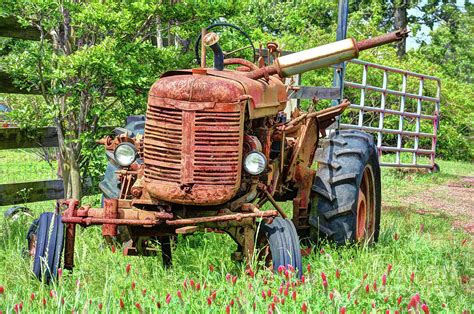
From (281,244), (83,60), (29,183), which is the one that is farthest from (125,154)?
(29,183)

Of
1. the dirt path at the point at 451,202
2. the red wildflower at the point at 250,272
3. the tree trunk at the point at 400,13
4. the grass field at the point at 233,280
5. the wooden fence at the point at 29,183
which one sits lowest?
the grass field at the point at 233,280

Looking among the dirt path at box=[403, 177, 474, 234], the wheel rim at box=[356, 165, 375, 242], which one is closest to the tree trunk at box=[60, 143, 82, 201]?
the wheel rim at box=[356, 165, 375, 242]

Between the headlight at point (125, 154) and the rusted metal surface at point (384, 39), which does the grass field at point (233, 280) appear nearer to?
the headlight at point (125, 154)

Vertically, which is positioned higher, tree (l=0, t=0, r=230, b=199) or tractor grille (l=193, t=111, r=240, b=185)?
tree (l=0, t=0, r=230, b=199)

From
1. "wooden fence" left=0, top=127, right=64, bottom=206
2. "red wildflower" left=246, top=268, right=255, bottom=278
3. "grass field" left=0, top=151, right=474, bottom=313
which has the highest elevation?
"wooden fence" left=0, top=127, right=64, bottom=206

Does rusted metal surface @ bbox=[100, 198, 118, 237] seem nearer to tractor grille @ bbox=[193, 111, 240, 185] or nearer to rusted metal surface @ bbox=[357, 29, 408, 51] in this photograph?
tractor grille @ bbox=[193, 111, 240, 185]

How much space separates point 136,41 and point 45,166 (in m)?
8.16

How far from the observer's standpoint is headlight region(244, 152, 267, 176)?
523 cm

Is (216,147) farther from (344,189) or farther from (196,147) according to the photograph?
(344,189)

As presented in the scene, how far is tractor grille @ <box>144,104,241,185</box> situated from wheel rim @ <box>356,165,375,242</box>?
222 centimetres

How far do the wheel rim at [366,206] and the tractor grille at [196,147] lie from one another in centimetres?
222

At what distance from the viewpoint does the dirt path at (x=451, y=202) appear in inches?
388

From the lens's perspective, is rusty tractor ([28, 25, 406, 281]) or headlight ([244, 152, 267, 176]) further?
headlight ([244, 152, 267, 176])

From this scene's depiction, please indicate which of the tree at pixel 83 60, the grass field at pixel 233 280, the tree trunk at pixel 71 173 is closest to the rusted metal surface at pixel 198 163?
the grass field at pixel 233 280
